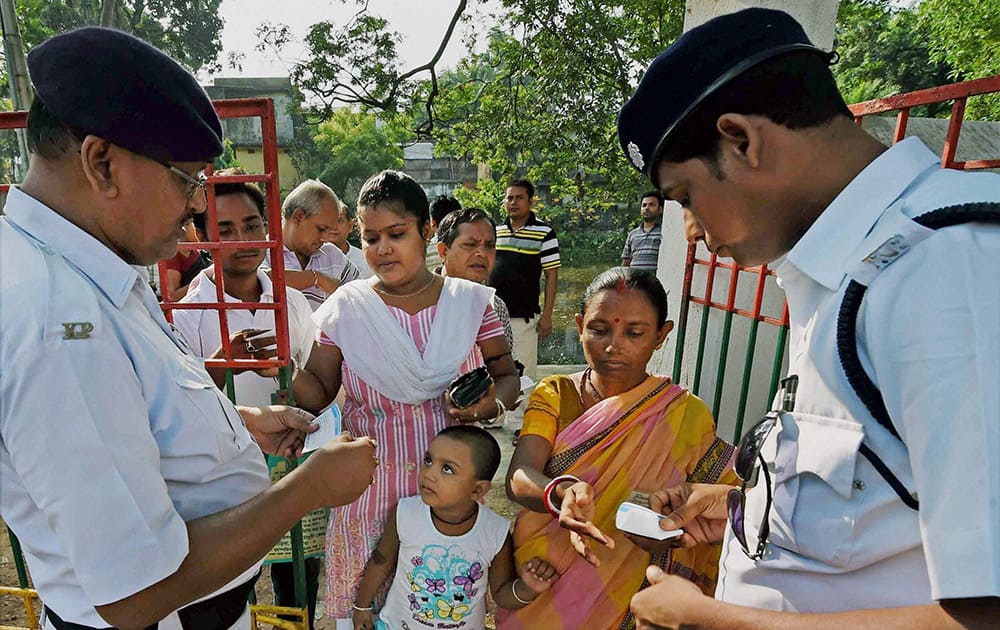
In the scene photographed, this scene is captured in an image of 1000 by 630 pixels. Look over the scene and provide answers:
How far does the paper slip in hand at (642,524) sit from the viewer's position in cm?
151

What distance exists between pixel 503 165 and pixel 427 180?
27.4 metres

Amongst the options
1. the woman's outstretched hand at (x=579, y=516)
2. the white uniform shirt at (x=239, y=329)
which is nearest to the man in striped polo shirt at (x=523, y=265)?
the white uniform shirt at (x=239, y=329)

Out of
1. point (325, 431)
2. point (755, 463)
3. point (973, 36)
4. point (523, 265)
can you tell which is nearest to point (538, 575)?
point (325, 431)

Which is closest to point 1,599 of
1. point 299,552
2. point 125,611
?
point 299,552

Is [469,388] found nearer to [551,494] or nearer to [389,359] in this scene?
[389,359]

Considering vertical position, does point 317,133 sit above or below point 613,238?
above

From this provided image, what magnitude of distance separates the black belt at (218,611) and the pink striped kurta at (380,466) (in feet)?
2.29

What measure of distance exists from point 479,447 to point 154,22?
23714 mm

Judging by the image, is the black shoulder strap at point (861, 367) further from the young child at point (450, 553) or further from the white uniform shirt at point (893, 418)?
the young child at point (450, 553)

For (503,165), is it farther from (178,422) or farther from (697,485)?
(178,422)

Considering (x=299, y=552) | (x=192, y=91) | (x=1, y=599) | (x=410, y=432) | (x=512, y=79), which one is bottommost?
(x=1, y=599)

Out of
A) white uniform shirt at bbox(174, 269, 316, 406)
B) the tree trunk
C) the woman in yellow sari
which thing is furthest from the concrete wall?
the woman in yellow sari

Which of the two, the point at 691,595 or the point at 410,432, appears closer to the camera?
the point at 691,595

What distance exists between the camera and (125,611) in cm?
95
